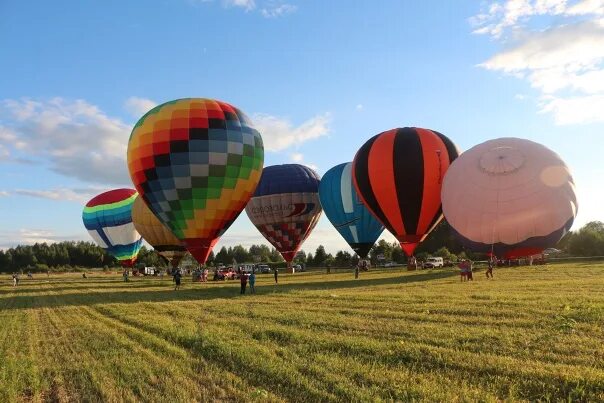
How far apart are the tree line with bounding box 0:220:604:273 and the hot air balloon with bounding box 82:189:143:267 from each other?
2015 cm

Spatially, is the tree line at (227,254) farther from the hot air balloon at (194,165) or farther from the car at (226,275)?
the hot air balloon at (194,165)

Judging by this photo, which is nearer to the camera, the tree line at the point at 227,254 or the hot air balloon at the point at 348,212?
the hot air balloon at the point at 348,212

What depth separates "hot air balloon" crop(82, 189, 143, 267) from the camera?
1810 inches

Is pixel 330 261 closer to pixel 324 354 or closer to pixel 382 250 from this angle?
pixel 382 250

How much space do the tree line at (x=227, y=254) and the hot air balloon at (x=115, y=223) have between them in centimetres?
2015

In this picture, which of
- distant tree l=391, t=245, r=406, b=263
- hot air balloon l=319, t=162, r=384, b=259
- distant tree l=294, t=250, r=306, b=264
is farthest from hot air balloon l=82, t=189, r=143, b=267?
distant tree l=391, t=245, r=406, b=263

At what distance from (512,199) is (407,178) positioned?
596 cm

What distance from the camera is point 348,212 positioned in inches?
1486

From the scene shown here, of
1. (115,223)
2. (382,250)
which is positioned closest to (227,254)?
(382,250)

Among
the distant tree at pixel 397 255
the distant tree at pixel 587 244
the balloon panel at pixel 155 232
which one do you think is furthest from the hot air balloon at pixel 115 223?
the distant tree at pixel 587 244

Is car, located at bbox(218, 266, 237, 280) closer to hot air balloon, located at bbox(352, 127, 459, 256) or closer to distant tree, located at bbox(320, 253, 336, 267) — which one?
hot air balloon, located at bbox(352, 127, 459, 256)

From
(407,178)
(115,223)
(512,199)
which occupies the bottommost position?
(512,199)

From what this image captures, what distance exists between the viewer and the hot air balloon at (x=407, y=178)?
1141 inches

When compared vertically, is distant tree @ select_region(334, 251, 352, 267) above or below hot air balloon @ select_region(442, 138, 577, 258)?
below
